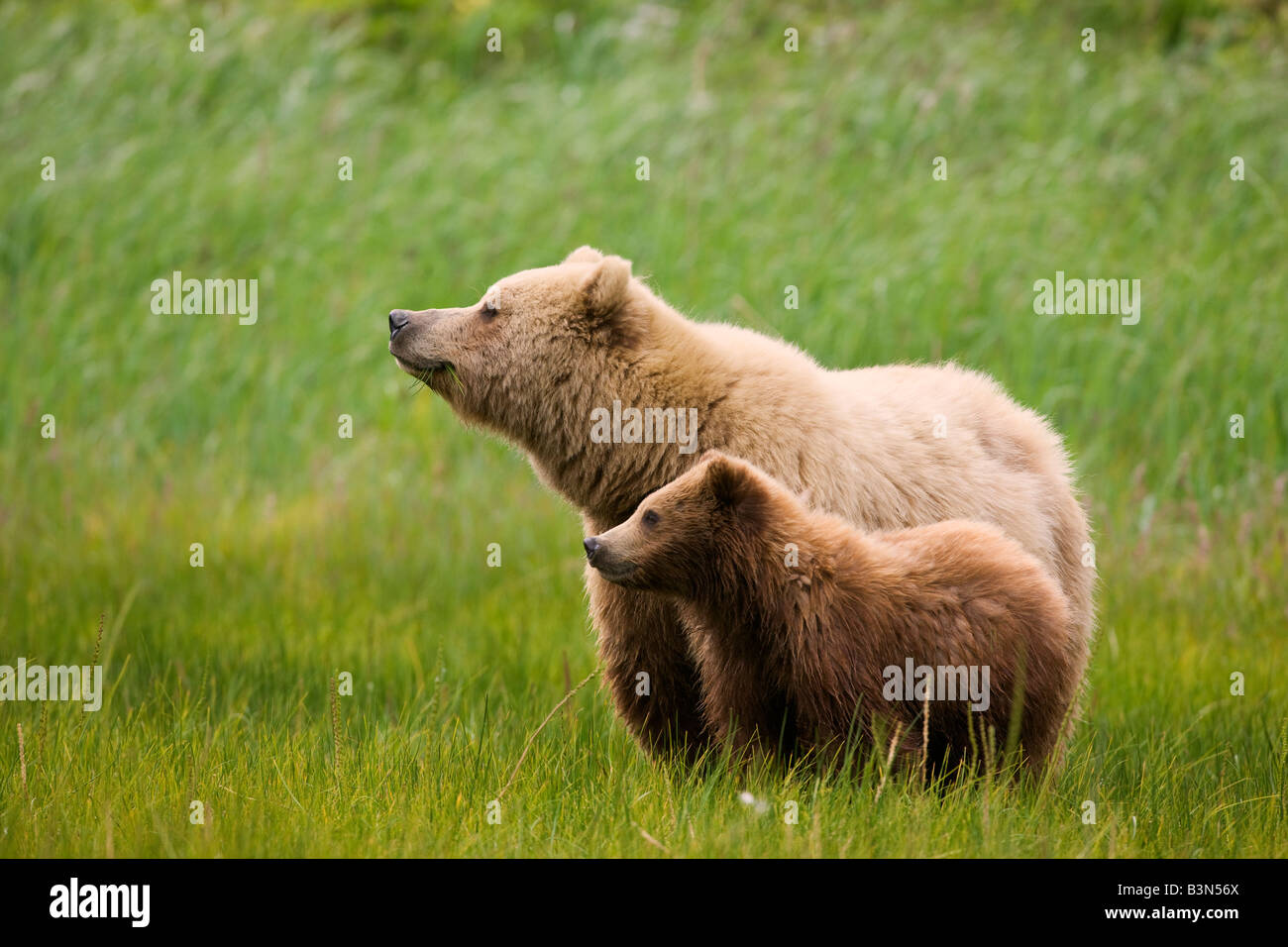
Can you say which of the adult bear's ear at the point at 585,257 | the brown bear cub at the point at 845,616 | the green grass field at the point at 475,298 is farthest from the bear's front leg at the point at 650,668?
the adult bear's ear at the point at 585,257

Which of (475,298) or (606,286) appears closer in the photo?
(606,286)

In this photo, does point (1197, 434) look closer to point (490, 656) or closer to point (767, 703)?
point (490, 656)

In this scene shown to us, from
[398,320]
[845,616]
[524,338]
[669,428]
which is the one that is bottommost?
[845,616]

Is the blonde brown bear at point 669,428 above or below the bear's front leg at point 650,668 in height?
above

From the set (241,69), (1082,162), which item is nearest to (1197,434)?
(1082,162)

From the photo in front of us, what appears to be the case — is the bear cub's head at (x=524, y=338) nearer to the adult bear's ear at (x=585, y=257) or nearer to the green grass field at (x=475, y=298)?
the adult bear's ear at (x=585, y=257)

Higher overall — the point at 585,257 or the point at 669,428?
the point at 585,257

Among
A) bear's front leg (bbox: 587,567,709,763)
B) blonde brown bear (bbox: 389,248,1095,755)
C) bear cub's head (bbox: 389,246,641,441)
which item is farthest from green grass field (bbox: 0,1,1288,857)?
bear cub's head (bbox: 389,246,641,441)

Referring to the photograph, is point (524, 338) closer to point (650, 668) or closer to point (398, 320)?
point (398, 320)

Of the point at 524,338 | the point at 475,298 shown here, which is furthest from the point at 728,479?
the point at 475,298

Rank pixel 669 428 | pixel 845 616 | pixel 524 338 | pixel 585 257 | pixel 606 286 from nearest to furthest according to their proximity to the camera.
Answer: pixel 845 616 < pixel 669 428 < pixel 606 286 < pixel 524 338 < pixel 585 257

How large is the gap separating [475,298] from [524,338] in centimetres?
629

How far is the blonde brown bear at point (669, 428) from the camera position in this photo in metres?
4.96

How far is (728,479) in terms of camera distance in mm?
4500
